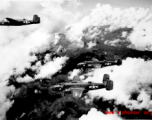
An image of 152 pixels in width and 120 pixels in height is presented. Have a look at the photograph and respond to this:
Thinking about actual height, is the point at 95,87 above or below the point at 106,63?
below

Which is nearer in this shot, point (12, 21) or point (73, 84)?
point (12, 21)

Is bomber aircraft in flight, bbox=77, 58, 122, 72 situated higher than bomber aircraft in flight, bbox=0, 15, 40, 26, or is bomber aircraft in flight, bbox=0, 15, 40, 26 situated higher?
bomber aircraft in flight, bbox=0, 15, 40, 26

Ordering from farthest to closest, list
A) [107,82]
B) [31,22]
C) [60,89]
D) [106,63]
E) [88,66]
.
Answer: [106,63], [88,66], [60,89], [107,82], [31,22]

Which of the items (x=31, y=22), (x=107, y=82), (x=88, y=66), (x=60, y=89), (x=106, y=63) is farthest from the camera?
(x=106, y=63)

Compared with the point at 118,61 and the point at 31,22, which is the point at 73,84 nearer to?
the point at 31,22

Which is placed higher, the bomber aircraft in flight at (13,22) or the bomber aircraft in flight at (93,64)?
the bomber aircraft in flight at (13,22)

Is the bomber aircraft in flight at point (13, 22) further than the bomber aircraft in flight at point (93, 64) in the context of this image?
No

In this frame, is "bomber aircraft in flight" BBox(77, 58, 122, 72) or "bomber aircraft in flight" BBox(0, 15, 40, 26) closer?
"bomber aircraft in flight" BBox(0, 15, 40, 26)

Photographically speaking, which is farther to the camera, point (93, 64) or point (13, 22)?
point (93, 64)

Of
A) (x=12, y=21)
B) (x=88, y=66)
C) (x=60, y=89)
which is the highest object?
(x=12, y=21)

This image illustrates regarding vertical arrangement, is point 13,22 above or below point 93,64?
above

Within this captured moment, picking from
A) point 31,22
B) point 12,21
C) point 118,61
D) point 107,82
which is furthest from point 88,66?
point 12,21
